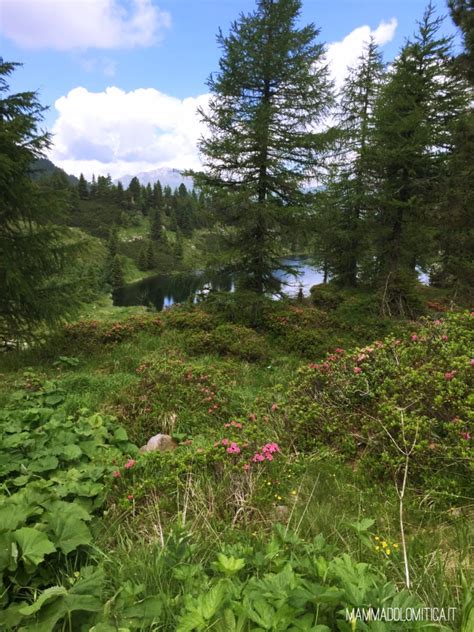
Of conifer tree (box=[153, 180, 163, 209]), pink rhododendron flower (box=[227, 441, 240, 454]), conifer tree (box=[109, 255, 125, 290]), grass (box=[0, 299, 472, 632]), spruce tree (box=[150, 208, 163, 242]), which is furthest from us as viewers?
conifer tree (box=[153, 180, 163, 209])

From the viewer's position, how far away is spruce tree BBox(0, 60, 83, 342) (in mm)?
7535

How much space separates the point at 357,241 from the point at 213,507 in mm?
15498

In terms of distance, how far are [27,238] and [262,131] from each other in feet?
22.5

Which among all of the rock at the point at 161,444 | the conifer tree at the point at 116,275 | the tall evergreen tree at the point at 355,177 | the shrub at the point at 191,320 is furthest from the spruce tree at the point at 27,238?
the conifer tree at the point at 116,275

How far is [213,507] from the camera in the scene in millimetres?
2932

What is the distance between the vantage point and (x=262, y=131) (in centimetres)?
970

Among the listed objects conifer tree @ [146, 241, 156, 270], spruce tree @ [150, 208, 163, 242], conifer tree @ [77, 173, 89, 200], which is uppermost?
conifer tree @ [77, 173, 89, 200]

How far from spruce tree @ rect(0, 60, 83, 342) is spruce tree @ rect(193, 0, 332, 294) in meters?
4.37

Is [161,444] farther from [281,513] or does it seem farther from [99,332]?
[99,332]

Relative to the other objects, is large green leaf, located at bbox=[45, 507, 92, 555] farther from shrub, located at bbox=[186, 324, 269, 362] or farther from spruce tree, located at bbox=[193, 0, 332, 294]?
spruce tree, located at bbox=[193, 0, 332, 294]

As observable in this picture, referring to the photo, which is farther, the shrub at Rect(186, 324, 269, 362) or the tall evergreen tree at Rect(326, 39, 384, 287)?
the tall evergreen tree at Rect(326, 39, 384, 287)

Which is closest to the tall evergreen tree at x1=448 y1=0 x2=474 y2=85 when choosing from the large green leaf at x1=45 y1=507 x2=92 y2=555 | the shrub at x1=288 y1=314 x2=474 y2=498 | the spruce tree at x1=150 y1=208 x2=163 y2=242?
the shrub at x1=288 y1=314 x2=474 y2=498

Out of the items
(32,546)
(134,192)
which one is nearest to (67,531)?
(32,546)

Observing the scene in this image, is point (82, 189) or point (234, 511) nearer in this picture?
point (234, 511)
